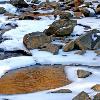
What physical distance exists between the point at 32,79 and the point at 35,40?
66.0 inches

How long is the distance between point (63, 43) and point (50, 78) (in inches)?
74.5

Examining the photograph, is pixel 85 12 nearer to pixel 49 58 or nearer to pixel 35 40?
pixel 35 40

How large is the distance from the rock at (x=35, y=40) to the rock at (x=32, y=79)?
1.00 m

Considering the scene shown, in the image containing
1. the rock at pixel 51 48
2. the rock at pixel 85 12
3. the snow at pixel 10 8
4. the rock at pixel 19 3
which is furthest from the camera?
the rock at pixel 19 3

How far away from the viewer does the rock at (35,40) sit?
7.76m

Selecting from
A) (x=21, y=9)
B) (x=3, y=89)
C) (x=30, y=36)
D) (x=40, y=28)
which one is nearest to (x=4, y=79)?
(x=3, y=89)

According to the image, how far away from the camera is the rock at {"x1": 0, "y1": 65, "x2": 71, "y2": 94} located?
19.1ft

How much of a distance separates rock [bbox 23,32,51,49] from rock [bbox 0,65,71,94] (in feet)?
3.27

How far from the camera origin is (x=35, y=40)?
7828 mm

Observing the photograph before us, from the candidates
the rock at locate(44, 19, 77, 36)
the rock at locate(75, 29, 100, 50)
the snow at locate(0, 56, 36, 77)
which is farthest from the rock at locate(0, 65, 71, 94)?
the rock at locate(44, 19, 77, 36)

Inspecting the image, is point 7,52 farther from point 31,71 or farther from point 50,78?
point 50,78

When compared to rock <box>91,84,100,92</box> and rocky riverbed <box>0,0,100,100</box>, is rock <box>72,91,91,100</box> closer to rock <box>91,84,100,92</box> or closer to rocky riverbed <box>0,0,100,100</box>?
rocky riverbed <box>0,0,100,100</box>

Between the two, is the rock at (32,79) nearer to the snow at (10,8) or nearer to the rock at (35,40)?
the rock at (35,40)

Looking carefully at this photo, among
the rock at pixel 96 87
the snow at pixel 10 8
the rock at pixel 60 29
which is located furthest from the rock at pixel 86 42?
the snow at pixel 10 8
